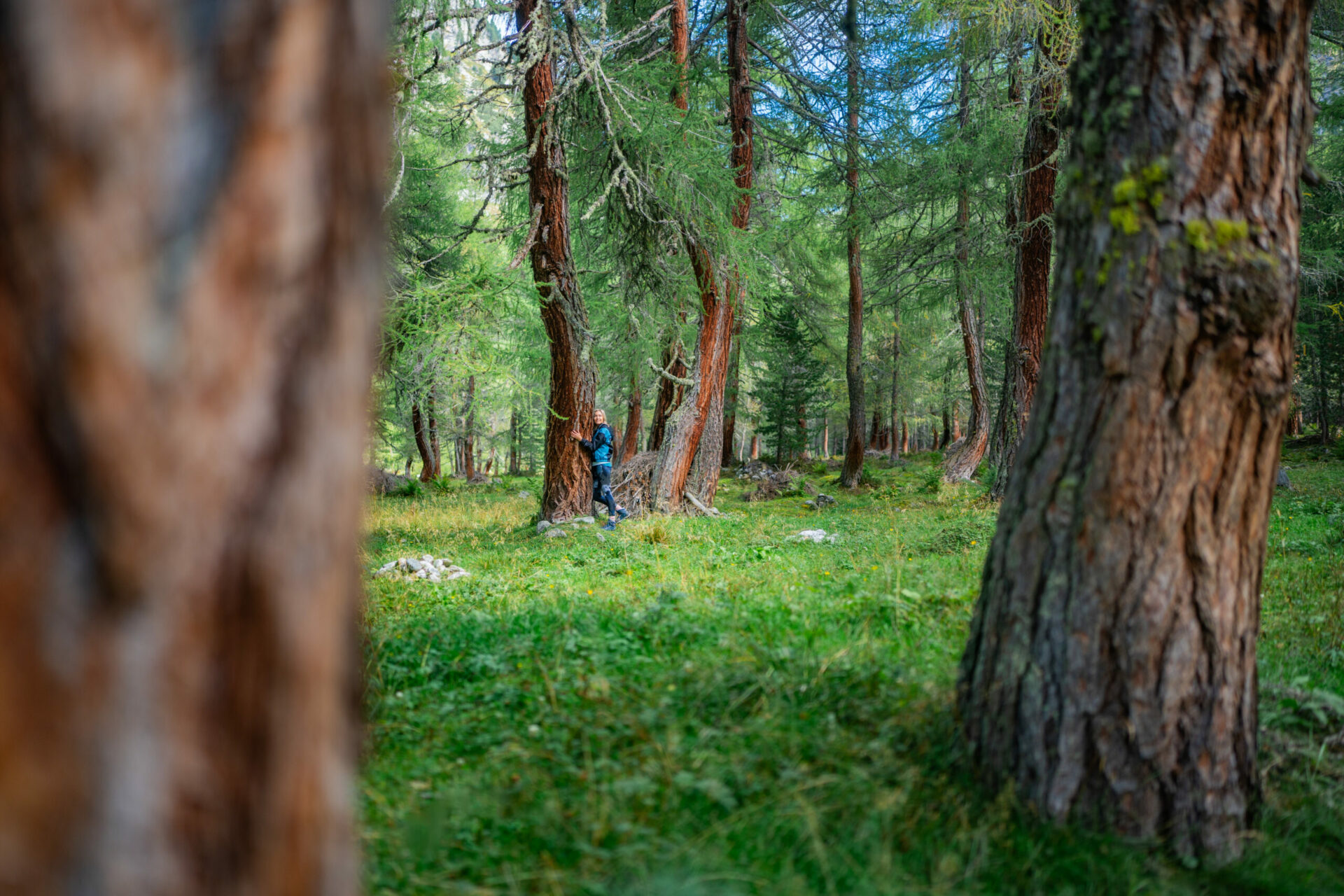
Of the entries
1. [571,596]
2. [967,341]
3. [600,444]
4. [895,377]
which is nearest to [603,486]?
[600,444]

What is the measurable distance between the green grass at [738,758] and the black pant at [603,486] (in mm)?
6830

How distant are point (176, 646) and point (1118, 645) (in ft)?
9.09

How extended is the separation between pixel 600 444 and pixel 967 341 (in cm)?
1087

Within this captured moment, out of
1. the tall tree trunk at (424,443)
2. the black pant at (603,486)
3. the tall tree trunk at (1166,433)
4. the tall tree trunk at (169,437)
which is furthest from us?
the tall tree trunk at (424,443)

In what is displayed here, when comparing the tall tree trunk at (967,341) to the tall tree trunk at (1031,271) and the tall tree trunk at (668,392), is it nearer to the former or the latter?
the tall tree trunk at (1031,271)

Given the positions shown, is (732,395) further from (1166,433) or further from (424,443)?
(1166,433)

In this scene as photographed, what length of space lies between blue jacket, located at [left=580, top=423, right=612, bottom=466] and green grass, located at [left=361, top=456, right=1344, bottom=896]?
6902 millimetres

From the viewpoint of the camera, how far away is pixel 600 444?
12672 millimetres

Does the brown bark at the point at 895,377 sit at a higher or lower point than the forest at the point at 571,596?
higher

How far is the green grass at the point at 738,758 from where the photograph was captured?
2420 mm

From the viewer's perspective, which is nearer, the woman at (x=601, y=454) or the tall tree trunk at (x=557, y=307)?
the tall tree trunk at (x=557, y=307)

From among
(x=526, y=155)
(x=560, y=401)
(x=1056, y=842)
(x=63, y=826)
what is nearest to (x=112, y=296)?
(x=63, y=826)

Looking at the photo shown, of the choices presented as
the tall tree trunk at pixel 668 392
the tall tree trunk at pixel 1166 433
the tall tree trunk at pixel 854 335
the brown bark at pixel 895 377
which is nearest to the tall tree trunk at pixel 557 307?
the tall tree trunk at pixel 668 392

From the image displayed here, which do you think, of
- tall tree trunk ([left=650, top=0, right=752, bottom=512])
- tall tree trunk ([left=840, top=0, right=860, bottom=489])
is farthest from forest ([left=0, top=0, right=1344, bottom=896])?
tall tree trunk ([left=840, top=0, right=860, bottom=489])
